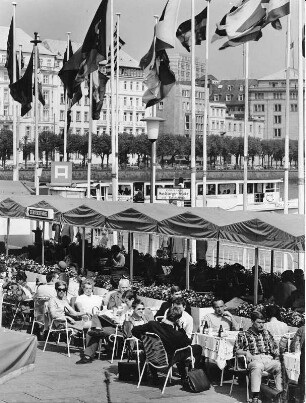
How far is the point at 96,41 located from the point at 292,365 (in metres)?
14.4

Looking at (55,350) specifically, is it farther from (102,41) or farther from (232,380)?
(102,41)

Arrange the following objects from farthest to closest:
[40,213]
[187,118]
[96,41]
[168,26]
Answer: [187,118], [96,41], [168,26], [40,213]

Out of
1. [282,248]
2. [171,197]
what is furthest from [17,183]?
[282,248]

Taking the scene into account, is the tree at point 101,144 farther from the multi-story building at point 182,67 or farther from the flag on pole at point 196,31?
the flag on pole at point 196,31

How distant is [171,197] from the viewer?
24.9 m

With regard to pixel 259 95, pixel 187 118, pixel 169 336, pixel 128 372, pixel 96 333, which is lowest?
pixel 128 372

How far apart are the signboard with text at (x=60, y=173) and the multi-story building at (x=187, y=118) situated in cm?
10725

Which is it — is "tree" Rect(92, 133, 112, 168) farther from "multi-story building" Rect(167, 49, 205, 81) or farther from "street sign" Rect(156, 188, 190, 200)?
"street sign" Rect(156, 188, 190, 200)

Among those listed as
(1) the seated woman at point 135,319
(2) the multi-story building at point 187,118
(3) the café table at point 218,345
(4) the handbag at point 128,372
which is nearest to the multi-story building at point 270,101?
(2) the multi-story building at point 187,118

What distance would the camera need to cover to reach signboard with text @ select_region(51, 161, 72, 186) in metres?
32.7

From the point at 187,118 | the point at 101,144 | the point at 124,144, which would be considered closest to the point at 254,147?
the point at 124,144

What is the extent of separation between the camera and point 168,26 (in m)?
20.9

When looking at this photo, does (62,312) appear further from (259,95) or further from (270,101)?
(259,95)

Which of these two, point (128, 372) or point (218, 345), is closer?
point (218, 345)
